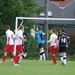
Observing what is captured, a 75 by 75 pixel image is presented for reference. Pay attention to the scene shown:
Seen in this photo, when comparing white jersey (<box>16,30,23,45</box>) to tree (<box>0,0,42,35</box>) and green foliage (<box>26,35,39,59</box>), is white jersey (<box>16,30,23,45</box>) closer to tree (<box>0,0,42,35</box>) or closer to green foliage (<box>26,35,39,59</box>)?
green foliage (<box>26,35,39,59</box>)

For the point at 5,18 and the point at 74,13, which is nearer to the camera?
the point at 5,18

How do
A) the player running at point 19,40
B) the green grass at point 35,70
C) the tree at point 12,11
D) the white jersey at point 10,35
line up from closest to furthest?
1. the green grass at point 35,70
2. the player running at point 19,40
3. the white jersey at point 10,35
4. the tree at point 12,11

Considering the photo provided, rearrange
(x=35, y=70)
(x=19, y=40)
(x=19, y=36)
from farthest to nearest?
(x=19, y=40)
(x=19, y=36)
(x=35, y=70)

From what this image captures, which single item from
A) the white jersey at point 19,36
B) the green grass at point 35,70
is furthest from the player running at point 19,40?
the green grass at point 35,70

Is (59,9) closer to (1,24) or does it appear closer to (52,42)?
(1,24)

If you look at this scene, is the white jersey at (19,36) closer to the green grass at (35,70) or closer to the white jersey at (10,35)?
the white jersey at (10,35)

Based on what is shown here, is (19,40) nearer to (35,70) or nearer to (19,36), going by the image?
(19,36)

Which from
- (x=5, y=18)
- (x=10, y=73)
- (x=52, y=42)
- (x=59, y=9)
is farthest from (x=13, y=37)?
(x=59, y=9)

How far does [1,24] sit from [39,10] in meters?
4.18

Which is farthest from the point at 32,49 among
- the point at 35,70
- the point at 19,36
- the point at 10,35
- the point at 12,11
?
the point at 35,70

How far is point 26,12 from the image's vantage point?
121ft

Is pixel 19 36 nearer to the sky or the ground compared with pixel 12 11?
nearer to the ground

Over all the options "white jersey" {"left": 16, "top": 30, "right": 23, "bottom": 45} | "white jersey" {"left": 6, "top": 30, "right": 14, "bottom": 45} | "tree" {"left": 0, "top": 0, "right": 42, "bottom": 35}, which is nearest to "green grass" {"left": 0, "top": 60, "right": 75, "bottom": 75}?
"white jersey" {"left": 16, "top": 30, "right": 23, "bottom": 45}

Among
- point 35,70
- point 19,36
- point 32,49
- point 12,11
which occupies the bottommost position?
point 32,49
